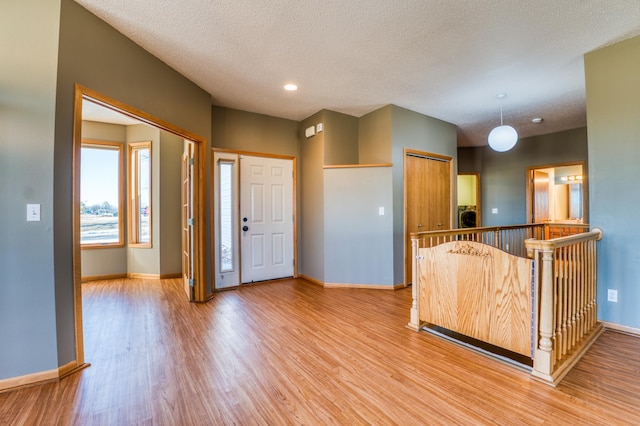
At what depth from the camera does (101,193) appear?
4.69 metres

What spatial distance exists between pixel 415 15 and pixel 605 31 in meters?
1.76

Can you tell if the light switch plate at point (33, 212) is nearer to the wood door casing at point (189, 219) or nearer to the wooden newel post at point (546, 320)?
the wood door casing at point (189, 219)

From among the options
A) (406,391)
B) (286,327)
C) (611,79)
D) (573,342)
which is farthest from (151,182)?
(611,79)

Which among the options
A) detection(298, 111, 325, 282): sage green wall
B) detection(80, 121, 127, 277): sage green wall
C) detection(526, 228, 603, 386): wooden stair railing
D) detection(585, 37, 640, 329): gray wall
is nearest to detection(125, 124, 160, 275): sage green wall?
detection(80, 121, 127, 277): sage green wall

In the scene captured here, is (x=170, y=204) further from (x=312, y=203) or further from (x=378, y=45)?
(x=378, y=45)

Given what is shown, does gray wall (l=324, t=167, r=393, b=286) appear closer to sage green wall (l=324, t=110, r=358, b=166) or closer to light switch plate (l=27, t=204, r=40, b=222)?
sage green wall (l=324, t=110, r=358, b=166)

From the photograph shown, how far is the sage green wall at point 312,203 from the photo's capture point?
14.3 feet

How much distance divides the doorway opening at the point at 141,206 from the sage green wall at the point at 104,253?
24 centimetres

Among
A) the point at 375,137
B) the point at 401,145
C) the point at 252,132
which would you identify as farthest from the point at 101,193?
the point at 401,145

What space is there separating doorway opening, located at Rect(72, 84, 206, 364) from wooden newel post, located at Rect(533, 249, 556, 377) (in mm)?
3303

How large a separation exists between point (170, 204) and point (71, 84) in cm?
301

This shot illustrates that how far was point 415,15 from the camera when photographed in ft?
7.10

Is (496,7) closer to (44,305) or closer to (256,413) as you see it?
(256,413)

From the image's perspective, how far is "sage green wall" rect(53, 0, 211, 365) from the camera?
75.5 inches
